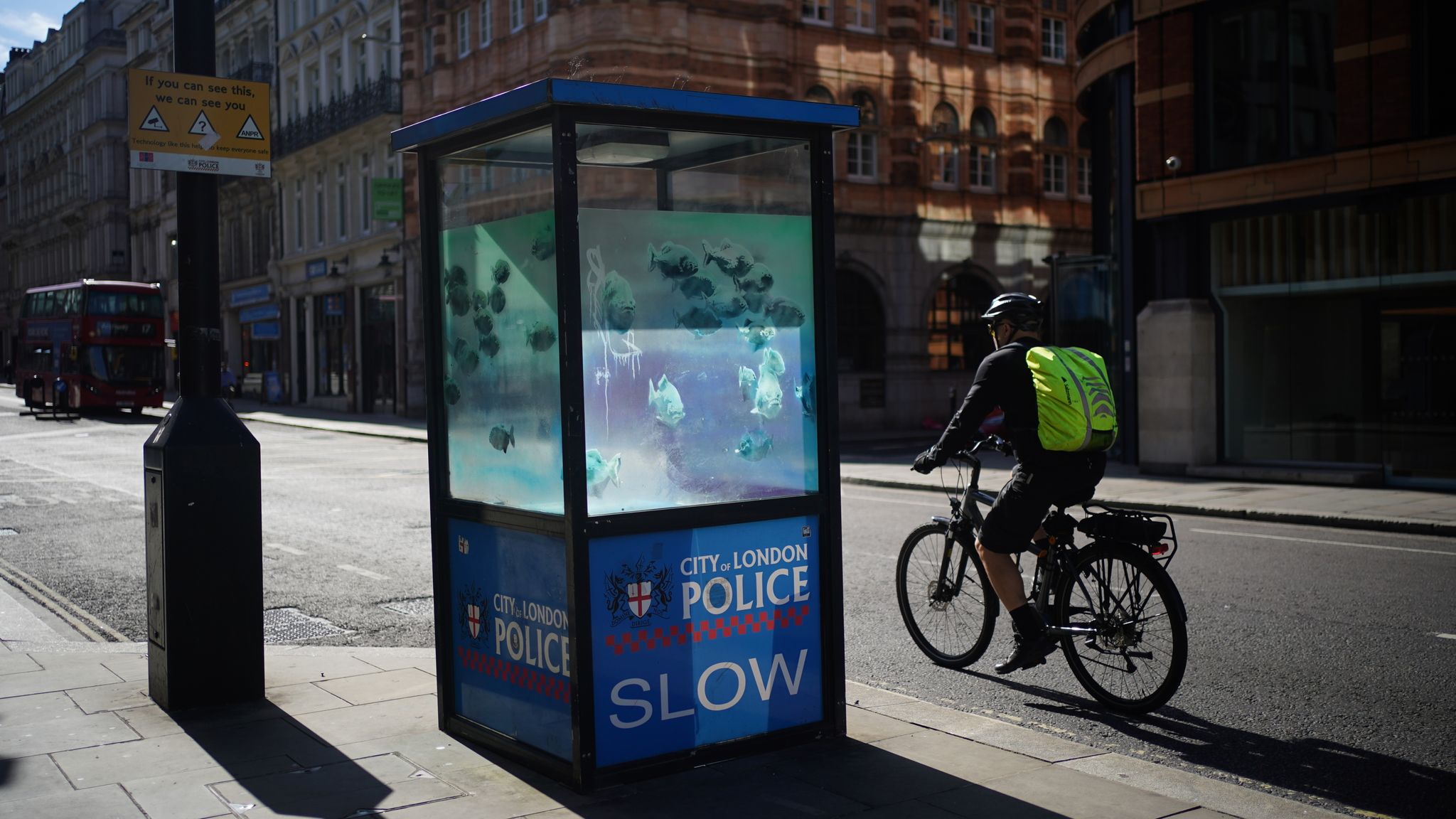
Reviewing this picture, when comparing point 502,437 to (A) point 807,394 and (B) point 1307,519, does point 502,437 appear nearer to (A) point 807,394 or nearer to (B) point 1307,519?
(A) point 807,394

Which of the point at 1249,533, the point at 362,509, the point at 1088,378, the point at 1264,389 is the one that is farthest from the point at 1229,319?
the point at 1088,378

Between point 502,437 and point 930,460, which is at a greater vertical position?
point 502,437

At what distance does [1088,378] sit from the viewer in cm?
595

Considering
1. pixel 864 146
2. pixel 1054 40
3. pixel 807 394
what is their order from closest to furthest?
pixel 807 394
pixel 864 146
pixel 1054 40

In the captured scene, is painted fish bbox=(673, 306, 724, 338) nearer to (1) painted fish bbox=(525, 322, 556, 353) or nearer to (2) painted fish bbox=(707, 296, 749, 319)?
(2) painted fish bbox=(707, 296, 749, 319)

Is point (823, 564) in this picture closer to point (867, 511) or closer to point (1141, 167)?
point (867, 511)

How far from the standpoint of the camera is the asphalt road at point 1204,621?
5.49 meters

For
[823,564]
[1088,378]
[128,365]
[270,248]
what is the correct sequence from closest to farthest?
1. [823,564]
2. [1088,378]
3. [128,365]
4. [270,248]

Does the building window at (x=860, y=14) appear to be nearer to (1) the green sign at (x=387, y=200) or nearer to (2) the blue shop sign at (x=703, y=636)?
(1) the green sign at (x=387, y=200)

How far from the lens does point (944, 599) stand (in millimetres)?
7008

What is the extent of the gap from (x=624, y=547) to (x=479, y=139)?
1.67 m

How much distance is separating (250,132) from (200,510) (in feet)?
5.91

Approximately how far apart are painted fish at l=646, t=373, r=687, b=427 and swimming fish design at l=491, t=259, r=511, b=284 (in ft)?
2.31


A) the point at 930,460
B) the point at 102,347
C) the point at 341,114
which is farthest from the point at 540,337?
the point at 341,114
